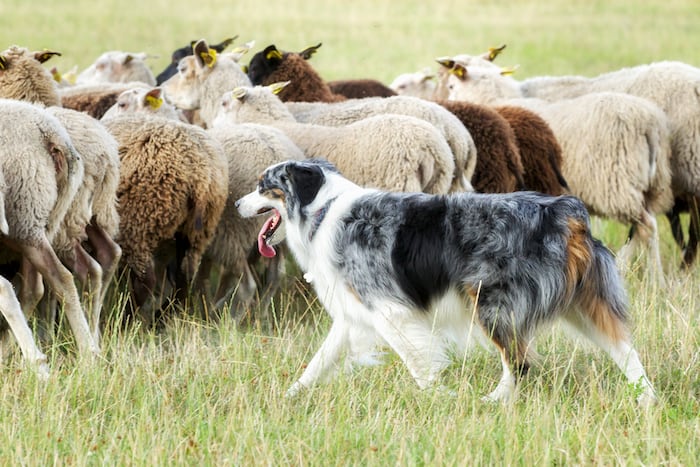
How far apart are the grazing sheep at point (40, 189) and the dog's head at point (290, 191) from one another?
987mm

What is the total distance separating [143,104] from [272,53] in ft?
6.63

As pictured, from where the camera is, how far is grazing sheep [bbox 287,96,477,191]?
7.75 meters

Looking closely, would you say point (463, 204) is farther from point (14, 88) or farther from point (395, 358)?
point (14, 88)

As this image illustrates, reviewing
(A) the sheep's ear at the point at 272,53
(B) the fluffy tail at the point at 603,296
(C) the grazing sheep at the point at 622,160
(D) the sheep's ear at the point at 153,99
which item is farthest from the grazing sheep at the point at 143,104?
(B) the fluffy tail at the point at 603,296

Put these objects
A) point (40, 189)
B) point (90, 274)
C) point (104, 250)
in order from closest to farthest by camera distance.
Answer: point (40, 189) → point (90, 274) → point (104, 250)

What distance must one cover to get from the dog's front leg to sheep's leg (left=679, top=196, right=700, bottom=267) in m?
4.82

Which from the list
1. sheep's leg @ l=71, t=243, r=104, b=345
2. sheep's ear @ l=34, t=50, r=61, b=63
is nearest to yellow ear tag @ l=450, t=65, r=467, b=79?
sheep's ear @ l=34, t=50, r=61, b=63

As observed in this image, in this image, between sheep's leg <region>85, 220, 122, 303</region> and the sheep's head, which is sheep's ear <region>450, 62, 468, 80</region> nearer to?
the sheep's head

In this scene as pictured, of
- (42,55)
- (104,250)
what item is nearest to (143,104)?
(42,55)

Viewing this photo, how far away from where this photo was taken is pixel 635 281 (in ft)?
22.9

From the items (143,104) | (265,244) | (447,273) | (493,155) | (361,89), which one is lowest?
(361,89)

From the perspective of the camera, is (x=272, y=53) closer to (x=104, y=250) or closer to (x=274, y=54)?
(x=274, y=54)

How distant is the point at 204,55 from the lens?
9.30 metres

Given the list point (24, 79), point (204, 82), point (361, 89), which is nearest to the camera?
point (24, 79)
